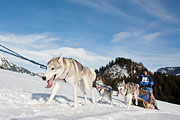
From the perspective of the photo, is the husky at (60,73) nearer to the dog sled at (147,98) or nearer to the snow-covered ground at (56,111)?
the snow-covered ground at (56,111)

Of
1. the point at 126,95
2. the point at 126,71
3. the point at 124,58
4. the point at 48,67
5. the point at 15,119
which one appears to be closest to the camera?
the point at 15,119

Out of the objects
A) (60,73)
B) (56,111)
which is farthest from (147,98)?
(56,111)

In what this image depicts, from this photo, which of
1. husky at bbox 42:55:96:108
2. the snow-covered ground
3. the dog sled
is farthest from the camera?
the dog sled

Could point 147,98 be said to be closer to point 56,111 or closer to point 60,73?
point 60,73

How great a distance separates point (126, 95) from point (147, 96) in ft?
5.59

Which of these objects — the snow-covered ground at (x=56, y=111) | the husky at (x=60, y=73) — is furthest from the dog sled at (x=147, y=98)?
the husky at (x=60, y=73)

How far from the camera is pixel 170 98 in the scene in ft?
150

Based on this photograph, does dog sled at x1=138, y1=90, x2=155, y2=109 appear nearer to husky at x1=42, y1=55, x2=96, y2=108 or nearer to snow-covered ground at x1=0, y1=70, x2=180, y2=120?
snow-covered ground at x1=0, y1=70, x2=180, y2=120

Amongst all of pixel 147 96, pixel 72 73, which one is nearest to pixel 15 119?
pixel 72 73

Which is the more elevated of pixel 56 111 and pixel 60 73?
pixel 60 73

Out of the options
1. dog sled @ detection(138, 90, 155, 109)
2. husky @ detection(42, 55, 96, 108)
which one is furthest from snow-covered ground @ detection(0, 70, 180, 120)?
dog sled @ detection(138, 90, 155, 109)

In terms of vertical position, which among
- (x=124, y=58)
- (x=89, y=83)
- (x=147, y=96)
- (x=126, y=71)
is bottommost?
(x=147, y=96)

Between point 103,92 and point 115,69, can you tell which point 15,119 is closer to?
point 103,92

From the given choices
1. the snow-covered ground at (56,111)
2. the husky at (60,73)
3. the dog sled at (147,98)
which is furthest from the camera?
the dog sled at (147,98)
